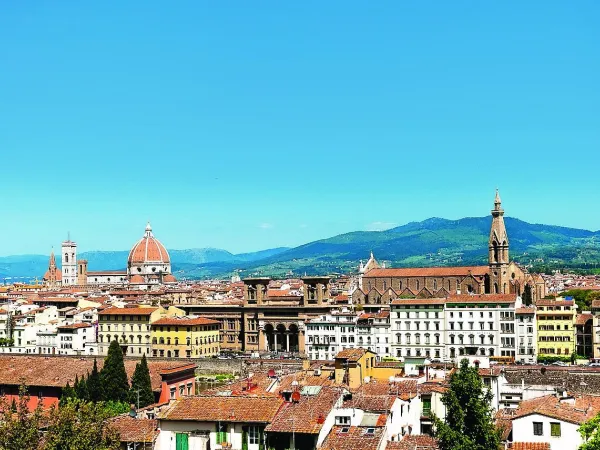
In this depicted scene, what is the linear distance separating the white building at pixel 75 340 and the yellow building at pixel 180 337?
27.5 ft

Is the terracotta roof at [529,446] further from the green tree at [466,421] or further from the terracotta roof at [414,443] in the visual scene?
the terracotta roof at [414,443]

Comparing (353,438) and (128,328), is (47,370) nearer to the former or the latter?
(128,328)

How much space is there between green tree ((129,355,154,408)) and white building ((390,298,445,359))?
31.5m

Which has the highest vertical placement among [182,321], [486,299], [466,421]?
[486,299]

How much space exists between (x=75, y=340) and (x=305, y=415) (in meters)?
69.6

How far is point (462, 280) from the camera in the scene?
115938mm

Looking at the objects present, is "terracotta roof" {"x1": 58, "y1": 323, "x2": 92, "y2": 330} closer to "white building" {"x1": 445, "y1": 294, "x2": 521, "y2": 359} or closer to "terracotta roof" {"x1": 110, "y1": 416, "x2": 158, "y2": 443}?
"white building" {"x1": 445, "y1": 294, "x2": 521, "y2": 359}

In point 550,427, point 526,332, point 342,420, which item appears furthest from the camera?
point 526,332

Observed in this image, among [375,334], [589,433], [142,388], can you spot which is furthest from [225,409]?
[375,334]

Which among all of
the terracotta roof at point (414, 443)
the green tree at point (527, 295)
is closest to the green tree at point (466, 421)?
the terracotta roof at point (414, 443)

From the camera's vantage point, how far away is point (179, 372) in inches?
2291

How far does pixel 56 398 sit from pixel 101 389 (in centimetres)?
532

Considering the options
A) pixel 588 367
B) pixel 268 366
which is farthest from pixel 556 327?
pixel 268 366

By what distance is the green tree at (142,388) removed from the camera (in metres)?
58.2
